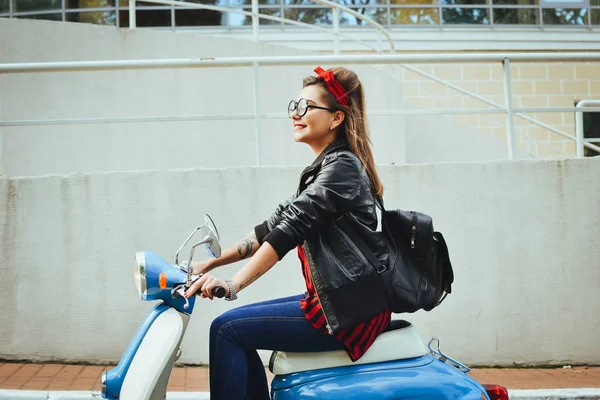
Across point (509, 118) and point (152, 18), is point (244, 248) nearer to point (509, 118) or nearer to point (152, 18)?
point (509, 118)

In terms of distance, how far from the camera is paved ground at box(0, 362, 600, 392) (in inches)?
183

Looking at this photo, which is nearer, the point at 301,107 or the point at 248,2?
the point at 301,107

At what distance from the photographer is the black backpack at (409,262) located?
2.48m

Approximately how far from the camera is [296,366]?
254cm

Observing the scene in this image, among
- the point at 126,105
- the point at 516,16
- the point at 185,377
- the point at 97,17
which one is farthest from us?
the point at 516,16

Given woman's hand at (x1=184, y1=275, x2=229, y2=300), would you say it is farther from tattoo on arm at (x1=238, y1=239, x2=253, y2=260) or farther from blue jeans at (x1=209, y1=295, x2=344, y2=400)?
tattoo on arm at (x1=238, y1=239, x2=253, y2=260)

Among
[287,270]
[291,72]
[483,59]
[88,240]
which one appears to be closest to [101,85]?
[291,72]

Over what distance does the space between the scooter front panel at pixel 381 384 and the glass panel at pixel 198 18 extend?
9271 mm

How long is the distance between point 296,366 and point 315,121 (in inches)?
36.8

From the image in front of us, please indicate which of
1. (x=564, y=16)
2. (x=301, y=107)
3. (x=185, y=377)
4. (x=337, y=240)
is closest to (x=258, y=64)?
(x=185, y=377)

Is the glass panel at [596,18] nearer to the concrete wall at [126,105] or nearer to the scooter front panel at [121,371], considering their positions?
the concrete wall at [126,105]

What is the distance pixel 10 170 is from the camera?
711 centimetres

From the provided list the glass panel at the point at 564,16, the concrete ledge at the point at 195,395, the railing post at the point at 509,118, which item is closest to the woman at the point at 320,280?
the concrete ledge at the point at 195,395

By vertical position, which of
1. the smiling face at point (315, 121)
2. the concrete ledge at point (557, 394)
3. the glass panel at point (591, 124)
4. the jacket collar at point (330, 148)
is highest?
the glass panel at point (591, 124)
